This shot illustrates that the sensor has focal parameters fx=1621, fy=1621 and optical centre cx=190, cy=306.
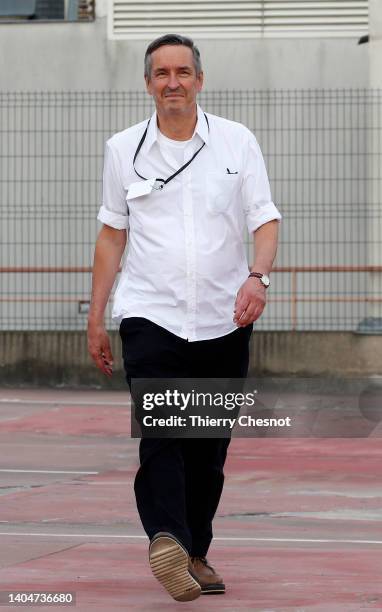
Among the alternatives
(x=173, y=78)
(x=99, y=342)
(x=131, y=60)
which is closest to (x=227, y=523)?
(x=99, y=342)

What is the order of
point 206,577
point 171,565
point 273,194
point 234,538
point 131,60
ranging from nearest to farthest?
point 171,565
point 206,577
point 234,538
point 273,194
point 131,60

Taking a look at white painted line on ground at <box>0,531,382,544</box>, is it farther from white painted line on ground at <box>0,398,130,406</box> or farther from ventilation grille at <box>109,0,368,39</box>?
ventilation grille at <box>109,0,368,39</box>

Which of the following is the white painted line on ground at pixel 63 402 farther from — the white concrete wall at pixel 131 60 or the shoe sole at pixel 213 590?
the shoe sole at pixel 213 590

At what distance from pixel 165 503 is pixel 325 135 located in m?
12.7

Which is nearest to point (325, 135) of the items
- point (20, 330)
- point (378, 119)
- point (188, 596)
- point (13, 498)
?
point (378, 119)

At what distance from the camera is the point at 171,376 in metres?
5.66

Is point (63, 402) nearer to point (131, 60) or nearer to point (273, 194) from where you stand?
point (273, 194)

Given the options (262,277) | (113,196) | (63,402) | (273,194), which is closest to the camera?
(262,277)

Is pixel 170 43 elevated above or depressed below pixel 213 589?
above

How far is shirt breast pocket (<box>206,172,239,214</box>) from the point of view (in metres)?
5.68

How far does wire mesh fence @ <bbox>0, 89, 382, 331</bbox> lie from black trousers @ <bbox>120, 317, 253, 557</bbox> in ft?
37.5

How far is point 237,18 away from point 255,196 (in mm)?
14806

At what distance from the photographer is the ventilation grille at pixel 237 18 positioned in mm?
19875

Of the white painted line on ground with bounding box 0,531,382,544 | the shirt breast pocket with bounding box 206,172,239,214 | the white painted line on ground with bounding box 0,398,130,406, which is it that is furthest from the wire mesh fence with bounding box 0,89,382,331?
the shirt breast pocket with bounding box 206,172,239,214
